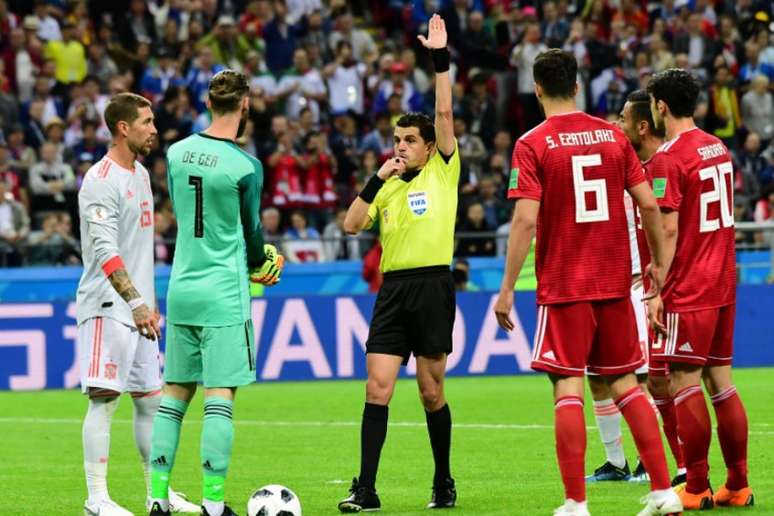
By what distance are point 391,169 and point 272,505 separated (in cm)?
218

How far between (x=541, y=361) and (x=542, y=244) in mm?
627

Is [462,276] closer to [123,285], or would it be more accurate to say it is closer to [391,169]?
[391,169]

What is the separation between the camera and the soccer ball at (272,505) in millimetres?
8602

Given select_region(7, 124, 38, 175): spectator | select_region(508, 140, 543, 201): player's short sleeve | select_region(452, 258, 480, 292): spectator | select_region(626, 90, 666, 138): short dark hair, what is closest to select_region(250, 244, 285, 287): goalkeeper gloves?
select_region(508, 140, 543, 201): player's short sleeve

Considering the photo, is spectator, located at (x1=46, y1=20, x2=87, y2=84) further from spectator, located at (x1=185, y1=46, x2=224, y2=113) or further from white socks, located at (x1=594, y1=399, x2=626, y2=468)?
white socks, located at (x1=594, y1=399, x2=626, y2=468)

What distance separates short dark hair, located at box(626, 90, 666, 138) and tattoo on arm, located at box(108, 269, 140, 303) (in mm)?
3460

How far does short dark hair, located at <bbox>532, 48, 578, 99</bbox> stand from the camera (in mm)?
8312

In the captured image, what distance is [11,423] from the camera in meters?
15.6

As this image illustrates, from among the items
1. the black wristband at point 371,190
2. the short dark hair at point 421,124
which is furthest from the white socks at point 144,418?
the short dark hair at point 421,124

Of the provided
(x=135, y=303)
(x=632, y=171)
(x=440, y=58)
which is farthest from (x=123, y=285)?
(x=632, y=171)

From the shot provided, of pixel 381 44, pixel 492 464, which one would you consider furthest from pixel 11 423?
pixel 381 44

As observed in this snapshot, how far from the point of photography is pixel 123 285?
884 centimetres

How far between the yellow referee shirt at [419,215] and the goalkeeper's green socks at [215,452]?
66.9 inches

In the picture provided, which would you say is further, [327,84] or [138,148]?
[327,84]
